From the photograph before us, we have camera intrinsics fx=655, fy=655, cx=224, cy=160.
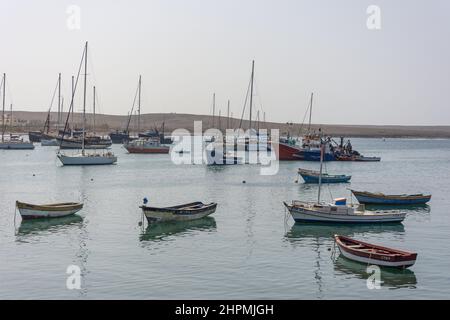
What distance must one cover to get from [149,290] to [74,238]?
545 inches

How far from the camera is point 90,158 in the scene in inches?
4038

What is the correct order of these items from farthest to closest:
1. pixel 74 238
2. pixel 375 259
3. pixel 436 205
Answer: pixel 436 205 < pixel 74 238 < pixel 375 259

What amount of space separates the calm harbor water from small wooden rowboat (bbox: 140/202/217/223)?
29.7 inches

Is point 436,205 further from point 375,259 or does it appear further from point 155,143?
point 155,143

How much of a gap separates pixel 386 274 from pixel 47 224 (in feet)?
84.2

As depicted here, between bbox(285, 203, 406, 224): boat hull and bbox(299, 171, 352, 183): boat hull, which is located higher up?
bbox(299, 171, 352, 183): boat hull

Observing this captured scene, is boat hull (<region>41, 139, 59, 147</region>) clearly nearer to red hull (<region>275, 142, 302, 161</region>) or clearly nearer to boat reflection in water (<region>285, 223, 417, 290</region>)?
red hull (<region>275, 142, 302, 161</region>)

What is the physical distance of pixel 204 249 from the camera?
132ft

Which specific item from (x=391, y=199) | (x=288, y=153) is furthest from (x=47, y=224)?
(x=288, y=153)

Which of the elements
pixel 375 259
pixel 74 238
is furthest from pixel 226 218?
pixel 375 259

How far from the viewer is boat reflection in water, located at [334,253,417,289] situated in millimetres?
33250

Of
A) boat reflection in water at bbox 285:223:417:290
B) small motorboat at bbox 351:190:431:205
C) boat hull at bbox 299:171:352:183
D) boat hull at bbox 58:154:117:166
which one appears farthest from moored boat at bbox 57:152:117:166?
boat reflection in water at bbox 285:223:417:290

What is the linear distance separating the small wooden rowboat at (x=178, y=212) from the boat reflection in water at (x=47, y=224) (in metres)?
5.74

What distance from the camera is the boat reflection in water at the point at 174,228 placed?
1730 inches
